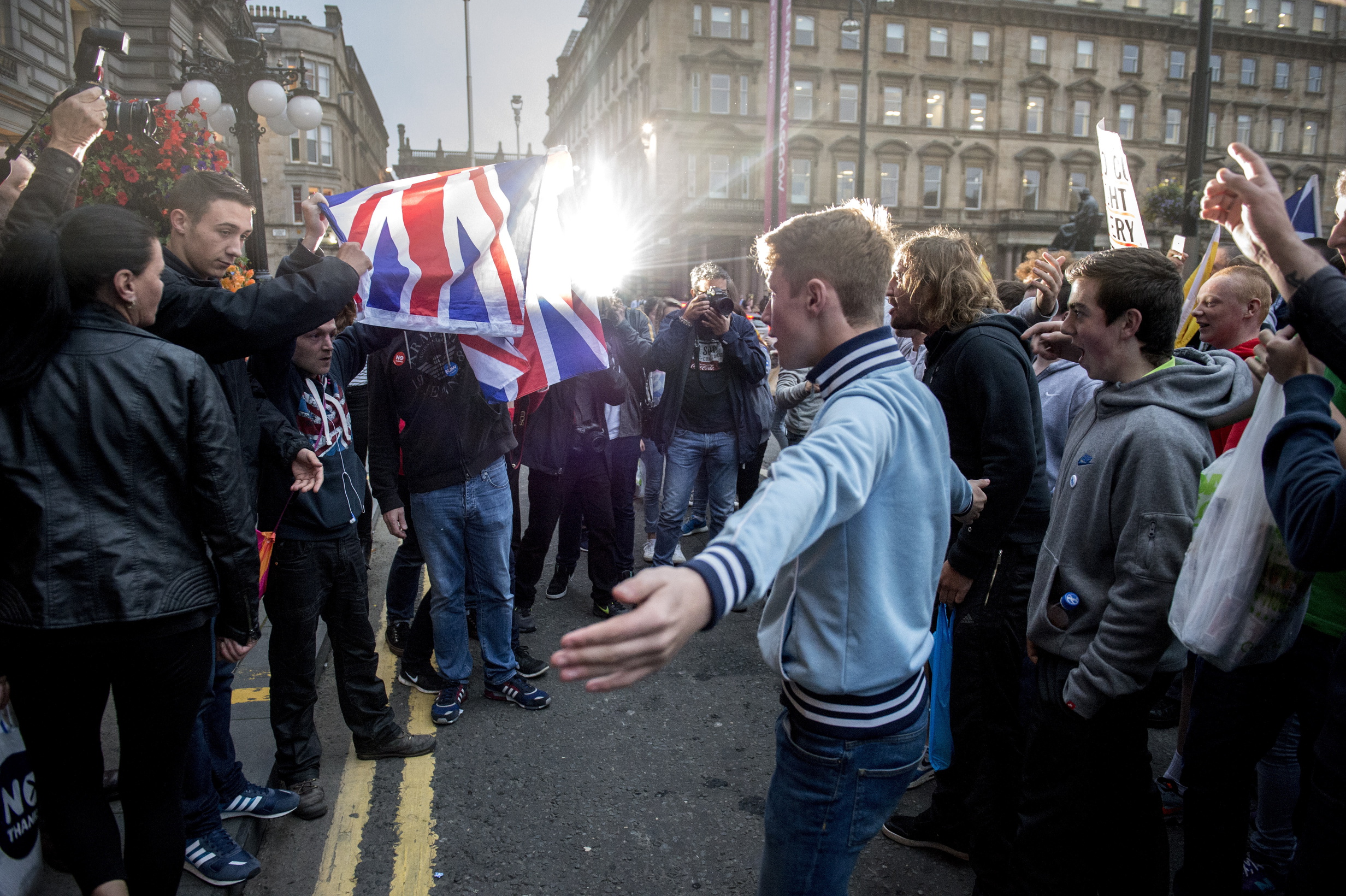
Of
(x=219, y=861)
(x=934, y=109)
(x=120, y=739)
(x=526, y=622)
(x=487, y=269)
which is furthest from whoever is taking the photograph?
(x=934, y=109)

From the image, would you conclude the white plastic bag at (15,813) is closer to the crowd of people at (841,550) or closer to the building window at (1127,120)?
the crowd of people at (841,550)

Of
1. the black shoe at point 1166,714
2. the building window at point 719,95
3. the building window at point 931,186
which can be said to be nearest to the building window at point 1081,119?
the building window at point 931,186

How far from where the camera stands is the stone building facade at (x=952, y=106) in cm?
4062

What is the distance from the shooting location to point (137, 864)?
6.96 feet

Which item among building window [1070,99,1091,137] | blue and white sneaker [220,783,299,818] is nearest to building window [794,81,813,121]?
building window [1070,99,1091,137]

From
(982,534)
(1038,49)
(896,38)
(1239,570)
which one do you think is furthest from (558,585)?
(1038,49)

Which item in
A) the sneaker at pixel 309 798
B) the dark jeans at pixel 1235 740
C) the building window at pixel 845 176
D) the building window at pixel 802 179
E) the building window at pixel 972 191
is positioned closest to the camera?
the dark jeans at pixel 1235 740

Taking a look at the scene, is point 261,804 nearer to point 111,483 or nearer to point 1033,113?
point 111,483

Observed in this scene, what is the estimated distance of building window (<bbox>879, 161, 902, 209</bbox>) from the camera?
43219 millimetres

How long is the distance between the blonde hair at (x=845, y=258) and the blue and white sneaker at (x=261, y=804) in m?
2.84

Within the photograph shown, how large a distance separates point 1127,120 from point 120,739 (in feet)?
183

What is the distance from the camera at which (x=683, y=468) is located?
5621 mm

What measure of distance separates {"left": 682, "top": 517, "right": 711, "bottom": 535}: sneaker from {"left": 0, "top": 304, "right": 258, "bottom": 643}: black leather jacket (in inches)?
189

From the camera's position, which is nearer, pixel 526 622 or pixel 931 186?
pixel 526 622
